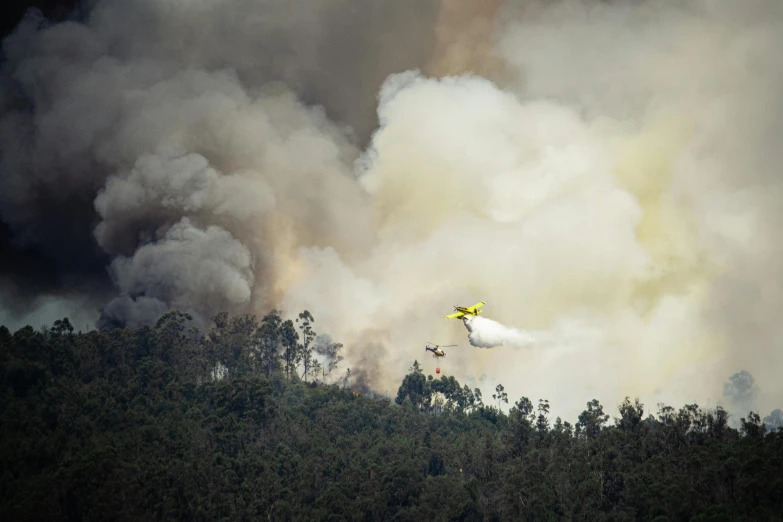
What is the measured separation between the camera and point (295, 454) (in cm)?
12512

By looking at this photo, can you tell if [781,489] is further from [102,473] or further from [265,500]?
[102,473]

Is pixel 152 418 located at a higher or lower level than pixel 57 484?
higher

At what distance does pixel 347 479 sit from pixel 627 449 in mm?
41538

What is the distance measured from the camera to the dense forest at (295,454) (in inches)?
3821

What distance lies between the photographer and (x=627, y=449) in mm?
112750

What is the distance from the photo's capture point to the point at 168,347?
505ft

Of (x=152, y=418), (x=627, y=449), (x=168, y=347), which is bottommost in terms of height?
(x=627, y=449)

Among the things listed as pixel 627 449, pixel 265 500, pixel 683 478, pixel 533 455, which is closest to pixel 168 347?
pixel 265 500

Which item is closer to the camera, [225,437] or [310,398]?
[225,437]

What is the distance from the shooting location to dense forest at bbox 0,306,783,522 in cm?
9706

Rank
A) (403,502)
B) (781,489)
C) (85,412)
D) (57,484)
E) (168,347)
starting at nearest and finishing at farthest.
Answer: (781,489) < (57,484) < (403,502) < (85,412) < (168,347)

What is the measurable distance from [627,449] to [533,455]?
14057 millimetres

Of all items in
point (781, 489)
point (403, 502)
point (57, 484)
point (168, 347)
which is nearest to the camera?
point (781, 489)

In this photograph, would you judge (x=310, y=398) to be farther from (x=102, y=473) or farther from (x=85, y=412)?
(x=102, y=473)
